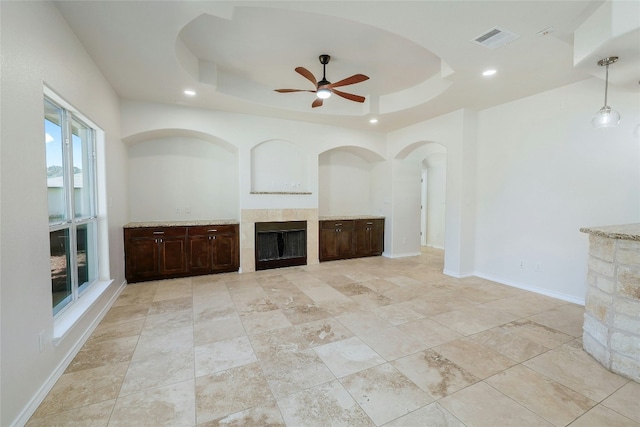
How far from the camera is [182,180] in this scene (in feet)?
17.5

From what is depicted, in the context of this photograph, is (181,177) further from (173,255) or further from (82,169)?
(82,169)

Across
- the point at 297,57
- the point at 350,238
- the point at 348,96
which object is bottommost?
the point at 350,238

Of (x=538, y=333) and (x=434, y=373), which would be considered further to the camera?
(x=538, y=333)

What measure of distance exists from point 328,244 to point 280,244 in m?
1.08

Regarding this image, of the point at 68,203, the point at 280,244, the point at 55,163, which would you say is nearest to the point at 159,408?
the point at 68,203

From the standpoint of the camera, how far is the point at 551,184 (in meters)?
3.94

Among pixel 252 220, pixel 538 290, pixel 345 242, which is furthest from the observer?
pixel 345 242

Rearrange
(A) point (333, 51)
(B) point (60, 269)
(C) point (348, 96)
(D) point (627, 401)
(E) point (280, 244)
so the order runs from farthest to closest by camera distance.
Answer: (E) point (280, 244), (C) point (348, 96), (A) point (333, 51), (B) point (60, 269), (D) point (627, 401)

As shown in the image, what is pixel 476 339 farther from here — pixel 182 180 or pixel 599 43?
pixel 182 180

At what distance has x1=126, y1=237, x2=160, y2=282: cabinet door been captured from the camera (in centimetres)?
444

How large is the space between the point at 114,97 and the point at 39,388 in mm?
3687

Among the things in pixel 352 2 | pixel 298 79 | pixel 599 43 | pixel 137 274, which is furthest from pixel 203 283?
pixel 599 43

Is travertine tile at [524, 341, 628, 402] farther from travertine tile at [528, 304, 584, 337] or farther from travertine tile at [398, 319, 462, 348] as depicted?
travertine tile at [398, 319, 462, 348]

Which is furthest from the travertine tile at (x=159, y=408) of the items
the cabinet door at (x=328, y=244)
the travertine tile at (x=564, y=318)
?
the cabinet door at (x=328, y=244)
